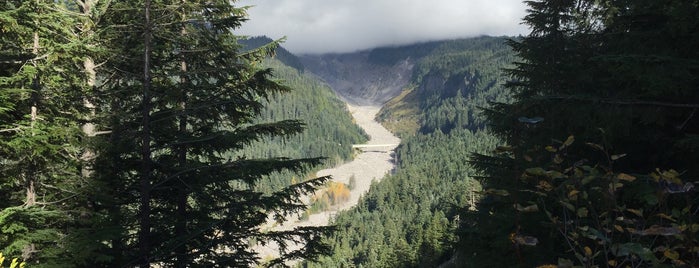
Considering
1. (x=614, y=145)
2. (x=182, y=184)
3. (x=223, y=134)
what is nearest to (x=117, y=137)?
(x=182, y=184)

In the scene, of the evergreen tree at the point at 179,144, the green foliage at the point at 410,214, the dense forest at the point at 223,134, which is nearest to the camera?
the dense forest at the point at 223,134

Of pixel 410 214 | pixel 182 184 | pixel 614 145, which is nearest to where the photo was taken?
pixel 614 145

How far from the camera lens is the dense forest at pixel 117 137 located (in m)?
6.54

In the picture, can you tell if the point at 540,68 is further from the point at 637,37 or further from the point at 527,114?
the point at 527,114

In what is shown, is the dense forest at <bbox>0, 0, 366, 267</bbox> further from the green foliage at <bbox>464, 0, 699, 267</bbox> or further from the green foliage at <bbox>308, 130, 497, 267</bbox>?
the green foliage at <bbox>308, 130, 497, 267</bbox>

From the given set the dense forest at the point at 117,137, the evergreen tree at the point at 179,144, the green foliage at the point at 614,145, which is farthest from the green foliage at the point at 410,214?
the green foliage at the point at 614,145

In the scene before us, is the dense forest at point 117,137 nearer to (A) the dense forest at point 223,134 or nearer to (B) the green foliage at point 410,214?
(A) the dense forest at point 223,134

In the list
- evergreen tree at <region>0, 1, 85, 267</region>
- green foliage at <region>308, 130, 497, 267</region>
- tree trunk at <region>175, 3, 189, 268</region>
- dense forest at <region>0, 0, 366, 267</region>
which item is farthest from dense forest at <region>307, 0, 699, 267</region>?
green foliage at <region>308, 130, 497, 267</region>

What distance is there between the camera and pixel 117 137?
810 cm

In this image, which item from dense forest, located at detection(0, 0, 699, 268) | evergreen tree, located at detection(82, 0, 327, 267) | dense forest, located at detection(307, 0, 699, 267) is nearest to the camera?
dense forest, located at detection(307, 0, 699, 267)

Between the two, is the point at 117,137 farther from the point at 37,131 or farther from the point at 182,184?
the point at 182,184

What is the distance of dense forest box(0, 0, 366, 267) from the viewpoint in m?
6.54

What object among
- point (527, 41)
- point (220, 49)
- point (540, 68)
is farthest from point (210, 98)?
point (527, 41)

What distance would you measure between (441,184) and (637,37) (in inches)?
4845
